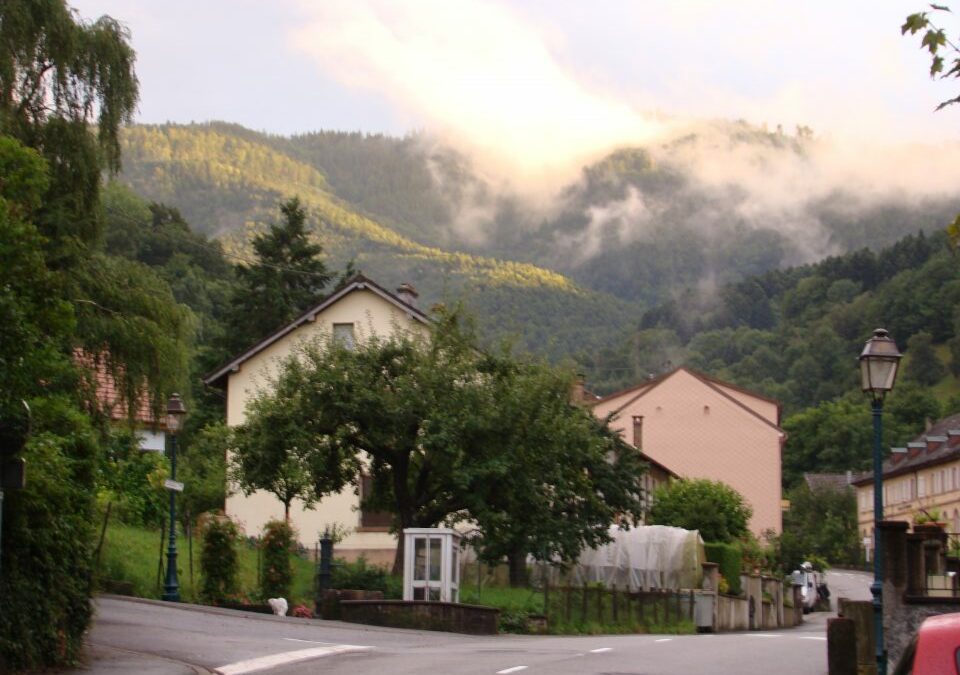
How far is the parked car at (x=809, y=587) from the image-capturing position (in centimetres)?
6378

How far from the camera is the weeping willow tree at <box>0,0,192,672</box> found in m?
16.2

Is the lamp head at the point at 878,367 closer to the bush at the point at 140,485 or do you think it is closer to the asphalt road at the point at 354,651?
the asphalt road at the point at 354,651

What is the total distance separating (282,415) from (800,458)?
115007 millimetres

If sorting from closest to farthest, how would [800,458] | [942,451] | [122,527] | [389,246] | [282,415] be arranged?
[282,415], [122,527], [942,451], [800,458], [389,246]

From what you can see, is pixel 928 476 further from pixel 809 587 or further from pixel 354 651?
pixel 354 651

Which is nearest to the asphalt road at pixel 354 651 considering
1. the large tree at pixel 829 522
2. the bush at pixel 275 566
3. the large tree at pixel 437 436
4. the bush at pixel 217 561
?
the bush at pixel 217 561

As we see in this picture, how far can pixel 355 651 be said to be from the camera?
20500 mm

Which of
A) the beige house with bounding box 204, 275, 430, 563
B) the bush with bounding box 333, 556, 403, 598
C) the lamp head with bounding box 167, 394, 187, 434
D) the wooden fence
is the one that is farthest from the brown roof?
the beige house with bounding box 204, 275, 430, 563

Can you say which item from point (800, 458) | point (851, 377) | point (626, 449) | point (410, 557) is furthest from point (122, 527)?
point (851, 377)

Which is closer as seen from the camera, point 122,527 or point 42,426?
point 42,426

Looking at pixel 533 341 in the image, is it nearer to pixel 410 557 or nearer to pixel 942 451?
pixel 942 451

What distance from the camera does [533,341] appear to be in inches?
6033

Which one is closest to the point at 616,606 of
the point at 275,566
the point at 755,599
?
the point at 275,566

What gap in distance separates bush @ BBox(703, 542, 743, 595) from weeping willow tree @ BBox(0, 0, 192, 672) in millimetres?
27572
